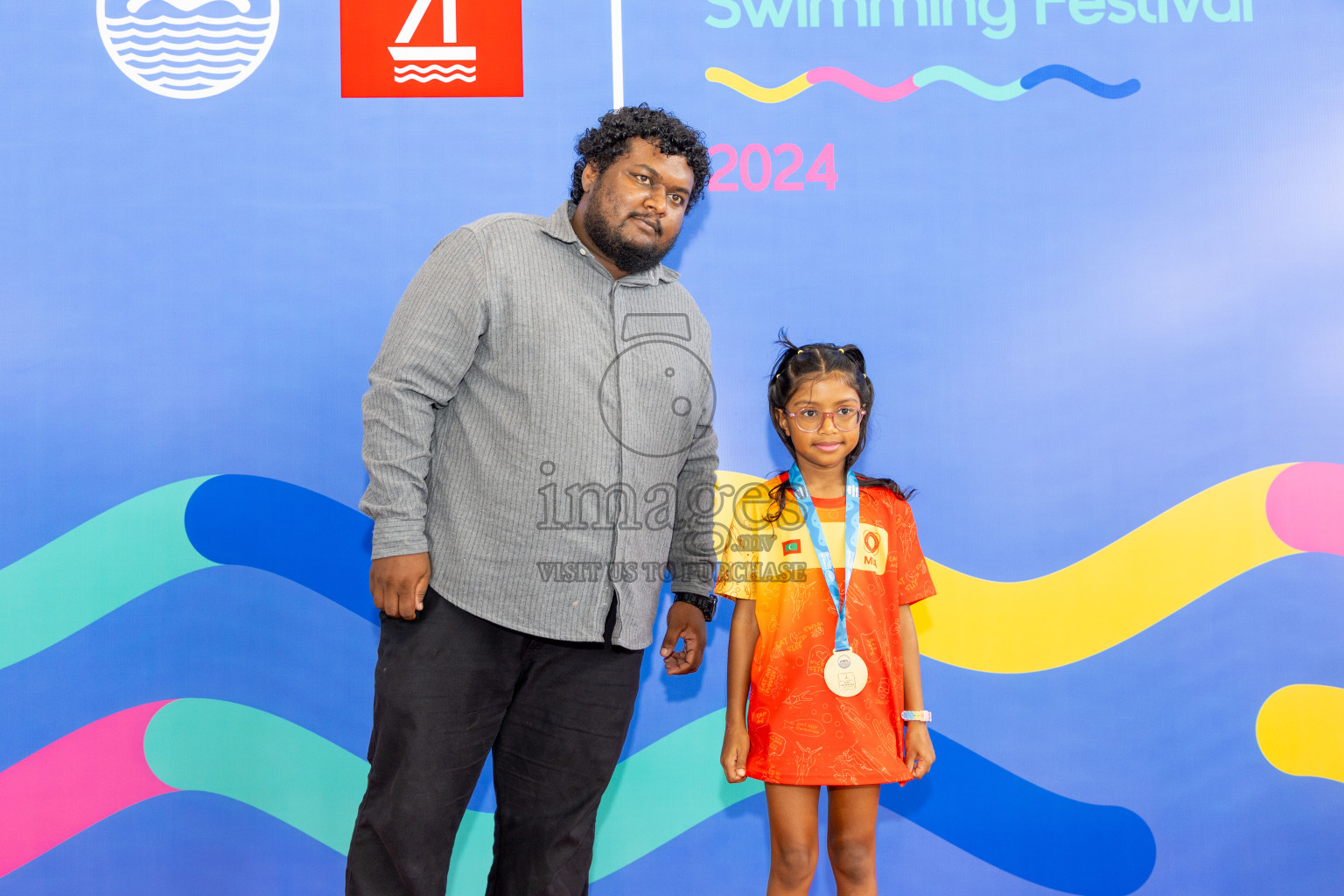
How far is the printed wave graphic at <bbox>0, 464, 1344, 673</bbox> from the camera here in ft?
7.19

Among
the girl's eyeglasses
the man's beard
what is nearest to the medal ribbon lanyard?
the girl's eyeglasses

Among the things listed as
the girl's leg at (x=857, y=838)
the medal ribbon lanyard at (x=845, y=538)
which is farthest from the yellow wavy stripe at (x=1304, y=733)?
the medal ribbon lanyard at (x=845, y=538)

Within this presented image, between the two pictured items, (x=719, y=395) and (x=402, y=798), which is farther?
(x=719, y=395)

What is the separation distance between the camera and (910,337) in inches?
91.0

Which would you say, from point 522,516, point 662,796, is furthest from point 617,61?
point 662,796

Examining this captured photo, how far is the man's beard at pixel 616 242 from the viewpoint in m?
1.65

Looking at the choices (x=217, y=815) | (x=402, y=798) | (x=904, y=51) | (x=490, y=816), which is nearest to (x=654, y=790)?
(x=490, y=816)

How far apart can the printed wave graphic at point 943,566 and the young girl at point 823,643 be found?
0.47 m

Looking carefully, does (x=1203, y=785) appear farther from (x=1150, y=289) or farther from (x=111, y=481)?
(x=111, y=481)

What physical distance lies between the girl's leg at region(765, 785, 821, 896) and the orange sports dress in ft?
0.15

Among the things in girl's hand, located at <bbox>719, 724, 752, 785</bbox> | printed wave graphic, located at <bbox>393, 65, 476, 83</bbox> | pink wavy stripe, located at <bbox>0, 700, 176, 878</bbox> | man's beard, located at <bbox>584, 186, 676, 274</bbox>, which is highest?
printed wave graphic, located at <bbox>393, 65, 476, 83</bbox>

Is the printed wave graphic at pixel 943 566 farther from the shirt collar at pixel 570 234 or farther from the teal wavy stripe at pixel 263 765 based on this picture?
the shirt collar at pixel 570 234

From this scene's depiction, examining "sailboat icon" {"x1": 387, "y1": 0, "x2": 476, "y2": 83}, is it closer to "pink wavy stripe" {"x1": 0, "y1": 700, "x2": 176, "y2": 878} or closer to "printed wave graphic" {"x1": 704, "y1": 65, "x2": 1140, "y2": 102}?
"printed wave graphic" {"x1": 704, "y1": 65, "x2": 1140, "y2": 102}

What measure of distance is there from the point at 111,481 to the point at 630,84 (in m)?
1.69
